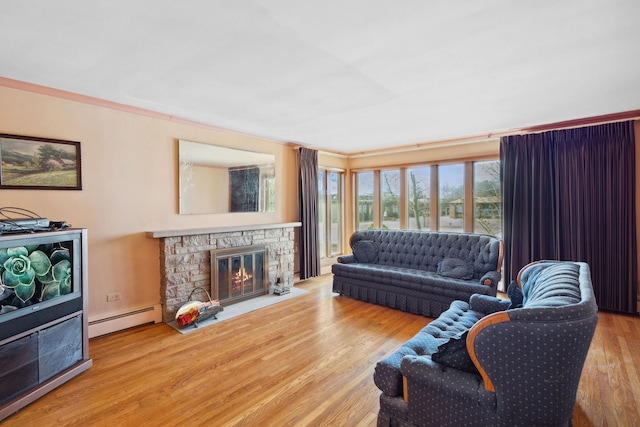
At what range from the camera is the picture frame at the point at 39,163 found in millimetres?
2740

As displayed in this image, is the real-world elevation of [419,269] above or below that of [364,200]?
below

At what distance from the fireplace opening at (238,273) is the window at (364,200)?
2.55 meters

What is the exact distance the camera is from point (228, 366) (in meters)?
2.70

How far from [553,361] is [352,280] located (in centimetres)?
331

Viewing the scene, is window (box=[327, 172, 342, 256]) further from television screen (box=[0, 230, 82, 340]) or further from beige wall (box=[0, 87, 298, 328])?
television screen (box=[0, 230, 82, 340])

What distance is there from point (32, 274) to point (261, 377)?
188 cm

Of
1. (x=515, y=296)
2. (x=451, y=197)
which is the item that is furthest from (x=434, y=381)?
(x=451, y=197)

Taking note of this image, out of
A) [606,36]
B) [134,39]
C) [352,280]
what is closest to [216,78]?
[134,39]

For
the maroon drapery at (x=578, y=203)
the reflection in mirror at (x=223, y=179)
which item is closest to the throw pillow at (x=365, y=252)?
the reflection in mirror at (x=223, y=179)

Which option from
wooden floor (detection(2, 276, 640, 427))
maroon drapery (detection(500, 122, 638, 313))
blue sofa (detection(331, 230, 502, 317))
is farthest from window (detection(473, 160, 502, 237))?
wooden floor (detection(2, 276, 640, 427))

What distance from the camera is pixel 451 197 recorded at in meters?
5.41

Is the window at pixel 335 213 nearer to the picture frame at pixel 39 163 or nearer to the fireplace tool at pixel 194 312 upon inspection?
the fireplace tool at pixel 194 312

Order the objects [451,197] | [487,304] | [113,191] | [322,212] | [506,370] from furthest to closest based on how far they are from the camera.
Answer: [322,212] < [451,197] < [113,191] < [487,304] < [506,370]

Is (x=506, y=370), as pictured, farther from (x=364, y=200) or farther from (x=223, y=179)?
(x=364, y=200)
